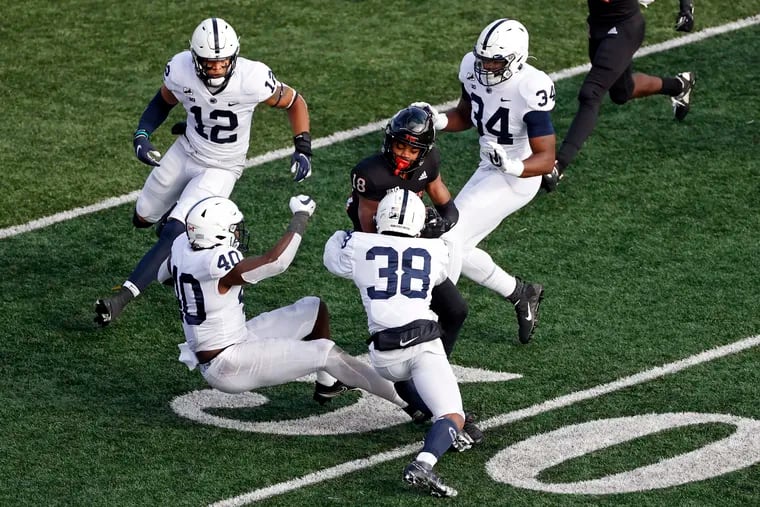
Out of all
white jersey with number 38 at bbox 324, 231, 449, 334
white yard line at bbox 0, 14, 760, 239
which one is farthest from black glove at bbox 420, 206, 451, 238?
white yard line at bbox 0, 14, 760, 239

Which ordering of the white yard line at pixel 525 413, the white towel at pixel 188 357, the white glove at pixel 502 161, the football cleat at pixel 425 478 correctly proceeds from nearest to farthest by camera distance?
the football cleat at pixel 425 478 → the white yard line at pixel 525 413 → the white towel at pixel 188 357 → the white glove at pixel 502 161

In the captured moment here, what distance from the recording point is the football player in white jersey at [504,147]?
7543 mm

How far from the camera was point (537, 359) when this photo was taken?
7.46 m

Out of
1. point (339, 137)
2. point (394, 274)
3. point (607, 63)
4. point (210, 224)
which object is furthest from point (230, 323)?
point (339, 137)

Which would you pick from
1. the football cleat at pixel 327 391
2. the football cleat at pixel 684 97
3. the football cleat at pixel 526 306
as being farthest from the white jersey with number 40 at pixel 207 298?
the football cleat at pixel 684 97

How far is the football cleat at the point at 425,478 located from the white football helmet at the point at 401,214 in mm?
1112

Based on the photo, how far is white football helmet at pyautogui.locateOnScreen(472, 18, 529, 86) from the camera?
7512mm

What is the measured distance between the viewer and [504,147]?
7.83m

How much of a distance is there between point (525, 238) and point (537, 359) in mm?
1572

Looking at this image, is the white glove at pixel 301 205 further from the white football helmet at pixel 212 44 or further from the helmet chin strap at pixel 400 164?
the white football helmet at pixel 212 44

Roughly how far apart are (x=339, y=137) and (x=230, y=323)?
385 centimetres

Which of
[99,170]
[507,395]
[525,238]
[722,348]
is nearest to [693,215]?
[525,238]

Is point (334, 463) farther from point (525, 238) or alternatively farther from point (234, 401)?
point (525, 238)

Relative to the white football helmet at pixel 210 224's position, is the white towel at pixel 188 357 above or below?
below
